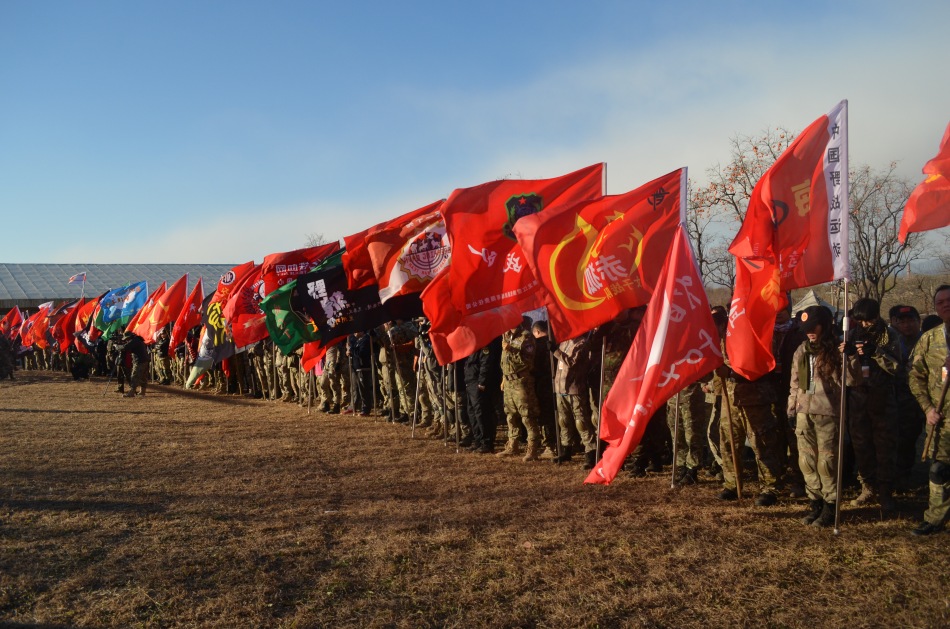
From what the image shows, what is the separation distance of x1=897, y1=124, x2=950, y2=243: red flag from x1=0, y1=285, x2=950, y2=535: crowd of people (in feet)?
2.39

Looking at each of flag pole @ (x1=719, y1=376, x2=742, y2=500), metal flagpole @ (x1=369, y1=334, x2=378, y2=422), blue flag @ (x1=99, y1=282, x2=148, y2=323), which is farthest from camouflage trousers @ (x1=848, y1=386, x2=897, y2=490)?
blue flag @ (x1=99, y1=282, x2=148, y2=323)

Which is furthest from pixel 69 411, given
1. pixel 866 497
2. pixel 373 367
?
pixel 866 497

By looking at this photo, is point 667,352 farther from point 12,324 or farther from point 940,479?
point 12,324

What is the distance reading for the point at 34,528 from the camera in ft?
24.3

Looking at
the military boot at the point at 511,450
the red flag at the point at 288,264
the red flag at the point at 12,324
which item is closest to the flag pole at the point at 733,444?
the military boot at the point at 511,450

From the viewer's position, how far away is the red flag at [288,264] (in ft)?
49.6

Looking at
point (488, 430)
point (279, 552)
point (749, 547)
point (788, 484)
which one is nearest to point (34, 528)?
point (279, 552)

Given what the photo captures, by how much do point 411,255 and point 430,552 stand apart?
19.4 feet

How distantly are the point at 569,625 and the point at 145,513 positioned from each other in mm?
5271

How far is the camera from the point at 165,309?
20.7 meters

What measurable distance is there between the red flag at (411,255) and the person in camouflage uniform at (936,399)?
6370 mm

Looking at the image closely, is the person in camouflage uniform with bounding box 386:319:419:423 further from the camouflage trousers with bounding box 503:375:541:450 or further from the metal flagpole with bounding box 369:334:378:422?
the camouflage trousers with bounding box 503:375:541:450

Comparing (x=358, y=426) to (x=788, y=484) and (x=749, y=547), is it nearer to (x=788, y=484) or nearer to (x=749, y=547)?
(x=788, y=484)

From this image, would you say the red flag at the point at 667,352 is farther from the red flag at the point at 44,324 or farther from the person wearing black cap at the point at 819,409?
the red flag at the point at 44,324
